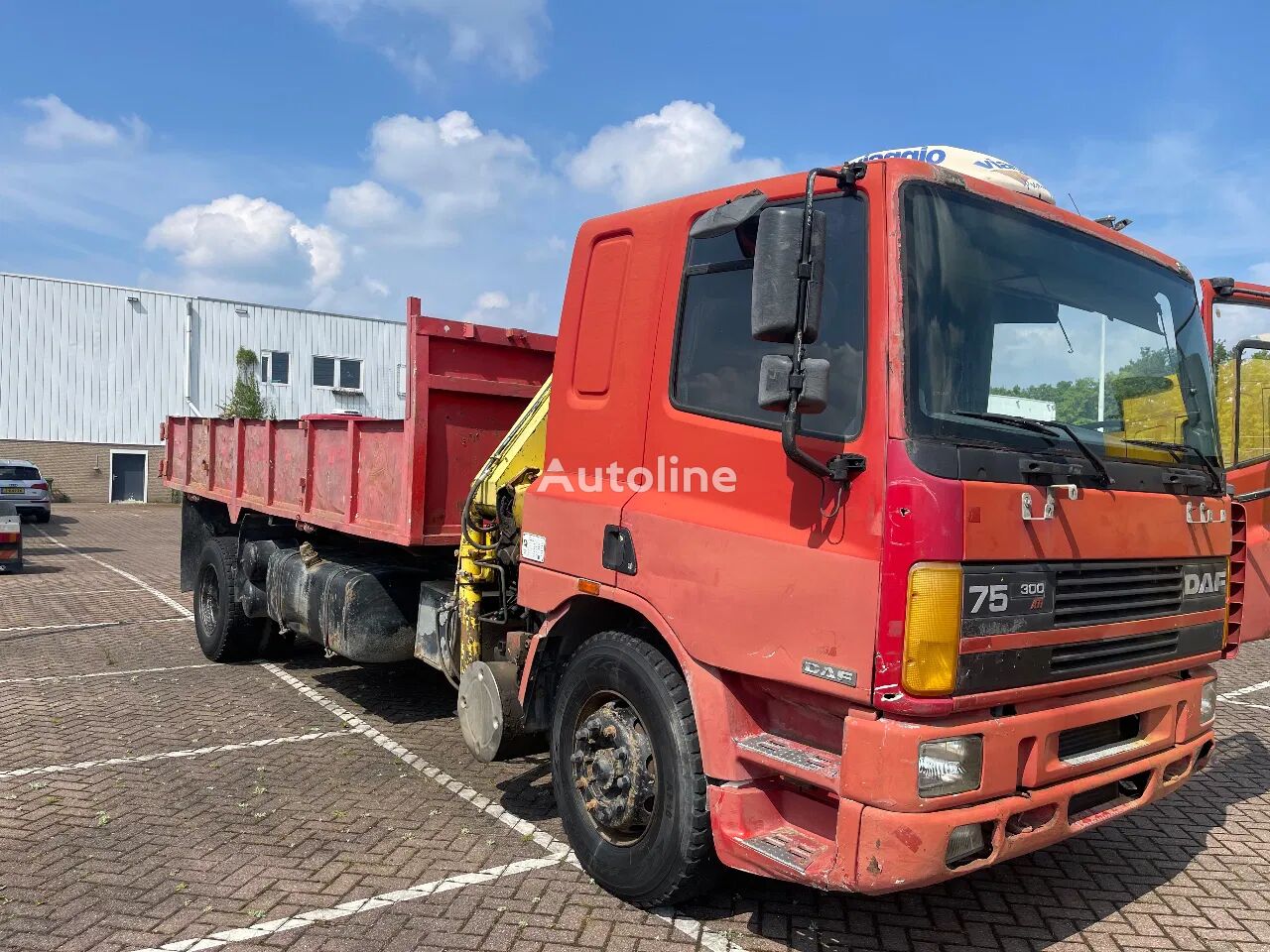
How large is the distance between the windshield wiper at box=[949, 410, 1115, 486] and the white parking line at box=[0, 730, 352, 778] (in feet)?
15.0

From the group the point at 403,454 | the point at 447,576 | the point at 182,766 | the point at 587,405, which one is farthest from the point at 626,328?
the point at 182,766

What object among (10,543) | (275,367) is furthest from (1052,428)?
(275,367)

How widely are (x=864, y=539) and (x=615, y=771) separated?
1449mm

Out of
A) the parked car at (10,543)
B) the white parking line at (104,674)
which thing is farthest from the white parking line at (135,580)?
the white parking line at (104,674)

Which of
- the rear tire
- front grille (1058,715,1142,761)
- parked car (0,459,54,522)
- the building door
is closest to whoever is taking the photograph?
front grille (1058,715,1142,761)

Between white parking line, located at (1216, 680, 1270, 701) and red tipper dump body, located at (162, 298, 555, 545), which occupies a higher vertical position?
red tipper dump body, located at (162, 298, 555, 545)

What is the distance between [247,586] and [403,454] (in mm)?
3147

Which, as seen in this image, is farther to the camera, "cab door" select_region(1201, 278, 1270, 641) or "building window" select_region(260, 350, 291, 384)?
"building window" select_region(260, 350, 291, 384)

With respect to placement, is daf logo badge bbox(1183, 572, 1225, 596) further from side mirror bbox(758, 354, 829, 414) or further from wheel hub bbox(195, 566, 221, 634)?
wheel hub bbox(195, 566, 221, 634)

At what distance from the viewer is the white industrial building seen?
94.4 feet

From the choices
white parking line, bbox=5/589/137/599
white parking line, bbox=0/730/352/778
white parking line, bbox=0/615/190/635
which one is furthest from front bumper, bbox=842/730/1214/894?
white parking line, bbox=5/589/137/599

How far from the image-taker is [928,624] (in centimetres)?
269

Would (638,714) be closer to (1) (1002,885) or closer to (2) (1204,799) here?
(1) (1002,885)

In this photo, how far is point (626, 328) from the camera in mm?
3865
